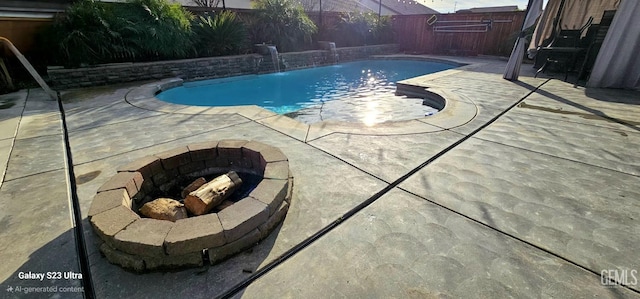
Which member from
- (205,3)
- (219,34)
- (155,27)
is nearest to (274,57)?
(219,34)

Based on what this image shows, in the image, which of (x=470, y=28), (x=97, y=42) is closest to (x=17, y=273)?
(x=97, y=42)

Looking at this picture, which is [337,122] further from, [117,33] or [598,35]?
[598,35]

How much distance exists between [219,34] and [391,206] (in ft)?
26.5

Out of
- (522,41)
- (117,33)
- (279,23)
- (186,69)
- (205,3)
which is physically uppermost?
(205,3)

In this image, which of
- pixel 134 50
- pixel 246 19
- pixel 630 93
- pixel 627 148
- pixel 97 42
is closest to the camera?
pixel 627 148

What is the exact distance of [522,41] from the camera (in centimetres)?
541

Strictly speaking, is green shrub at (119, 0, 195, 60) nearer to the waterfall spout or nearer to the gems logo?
the waterfall spout

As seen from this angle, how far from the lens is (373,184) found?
1.99m

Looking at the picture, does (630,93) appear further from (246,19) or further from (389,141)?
(246,19)

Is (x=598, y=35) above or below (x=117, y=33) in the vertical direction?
below

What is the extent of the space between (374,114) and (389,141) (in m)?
2.06

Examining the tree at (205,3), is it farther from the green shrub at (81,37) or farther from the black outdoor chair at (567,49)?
the black outdoor chair at (567,49)

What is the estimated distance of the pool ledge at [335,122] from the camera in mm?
3029

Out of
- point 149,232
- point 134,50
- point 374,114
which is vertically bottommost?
point 374,114
